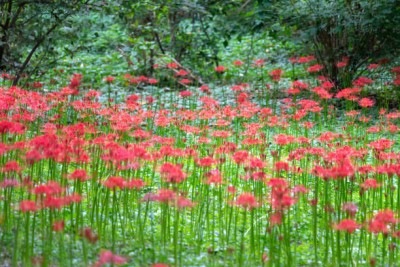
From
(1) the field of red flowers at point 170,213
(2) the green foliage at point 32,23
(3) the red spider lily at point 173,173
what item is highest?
(2) the green foliage at point 32,23

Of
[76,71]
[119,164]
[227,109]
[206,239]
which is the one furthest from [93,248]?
[76,71]

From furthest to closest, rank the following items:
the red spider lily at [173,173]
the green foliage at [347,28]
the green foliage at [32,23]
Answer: the green foliage at [347,28] < the green foliage at [32,23] < the red spider lily at [173,173]

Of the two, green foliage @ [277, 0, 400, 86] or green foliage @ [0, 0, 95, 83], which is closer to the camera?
green foliage @ [0, 0, 95, 83]

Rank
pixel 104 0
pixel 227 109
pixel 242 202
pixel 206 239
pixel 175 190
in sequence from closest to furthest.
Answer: pixel 242 202 < pixel 175 190 < pixel 206 239 < pixel 227 109 < pixel 104 0

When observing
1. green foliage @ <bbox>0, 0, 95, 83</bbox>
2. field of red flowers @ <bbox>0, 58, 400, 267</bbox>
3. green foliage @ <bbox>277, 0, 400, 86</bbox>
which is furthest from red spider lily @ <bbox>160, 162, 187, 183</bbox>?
green foliage @ <bbox>277, 0, 400, 86</bbox>

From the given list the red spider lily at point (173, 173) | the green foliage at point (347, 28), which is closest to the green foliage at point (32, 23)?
the green foliage at point (347, 28)

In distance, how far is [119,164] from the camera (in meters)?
3.22

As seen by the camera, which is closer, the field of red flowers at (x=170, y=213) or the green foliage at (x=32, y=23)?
the field of red flowers at (x=170, y=213)

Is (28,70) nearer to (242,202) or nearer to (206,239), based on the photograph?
(206,239)

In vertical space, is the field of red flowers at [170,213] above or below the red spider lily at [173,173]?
below

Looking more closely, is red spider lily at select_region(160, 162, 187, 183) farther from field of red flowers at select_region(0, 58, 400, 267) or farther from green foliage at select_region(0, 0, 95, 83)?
green foliage at select_region(0, 0, 95, 83)

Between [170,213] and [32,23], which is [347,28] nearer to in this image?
[32,23]

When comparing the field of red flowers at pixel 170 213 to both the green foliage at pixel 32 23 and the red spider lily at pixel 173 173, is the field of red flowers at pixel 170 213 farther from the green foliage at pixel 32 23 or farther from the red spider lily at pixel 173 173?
the green foliage at pixel 32 23

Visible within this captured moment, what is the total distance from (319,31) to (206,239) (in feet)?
19.2
